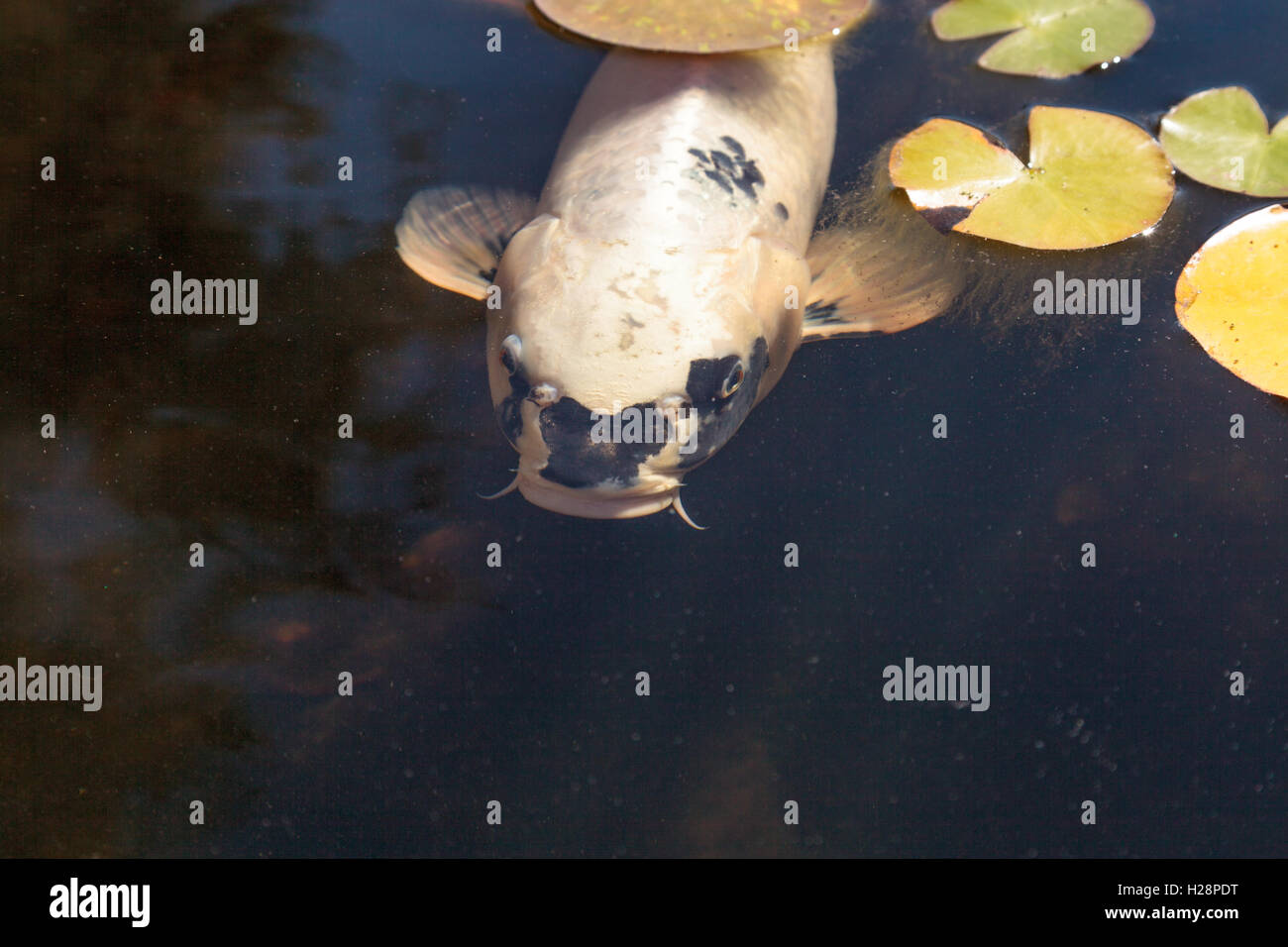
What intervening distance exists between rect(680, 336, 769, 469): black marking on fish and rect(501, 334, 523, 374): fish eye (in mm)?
522

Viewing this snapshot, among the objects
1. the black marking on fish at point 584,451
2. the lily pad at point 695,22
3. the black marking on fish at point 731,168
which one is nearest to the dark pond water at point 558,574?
the black marking on fish at point 584,451

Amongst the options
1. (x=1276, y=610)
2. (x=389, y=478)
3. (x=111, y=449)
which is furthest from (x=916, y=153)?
(x=111, y=449)

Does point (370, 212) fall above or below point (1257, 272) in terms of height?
above

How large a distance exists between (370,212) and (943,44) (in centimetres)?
249

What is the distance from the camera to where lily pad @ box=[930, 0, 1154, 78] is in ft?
13.1

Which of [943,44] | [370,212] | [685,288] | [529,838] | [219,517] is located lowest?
[529,838]

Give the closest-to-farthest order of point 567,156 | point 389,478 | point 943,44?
1. point 389,478
2. point 567,156
3. point 943,44

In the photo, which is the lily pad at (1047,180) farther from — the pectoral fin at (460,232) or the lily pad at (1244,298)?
the pectoral fin at (460,232)

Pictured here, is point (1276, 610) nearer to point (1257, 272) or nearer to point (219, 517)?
point (1257, 272)

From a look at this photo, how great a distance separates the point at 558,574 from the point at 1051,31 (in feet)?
10.2

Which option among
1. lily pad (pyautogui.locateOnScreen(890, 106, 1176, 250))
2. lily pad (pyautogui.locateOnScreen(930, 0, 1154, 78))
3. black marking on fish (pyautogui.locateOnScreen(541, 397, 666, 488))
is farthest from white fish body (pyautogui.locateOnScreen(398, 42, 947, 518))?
lily pad (pyautogui.locateOnScreen(930, 0, 1154, 78))

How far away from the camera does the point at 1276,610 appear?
2965mm

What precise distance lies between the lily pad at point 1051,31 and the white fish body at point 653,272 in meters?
0.87

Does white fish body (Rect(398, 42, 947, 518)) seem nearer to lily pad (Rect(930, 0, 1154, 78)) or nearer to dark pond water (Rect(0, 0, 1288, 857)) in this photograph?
dark pond water (Rect(0, 0, 1288, 857))
